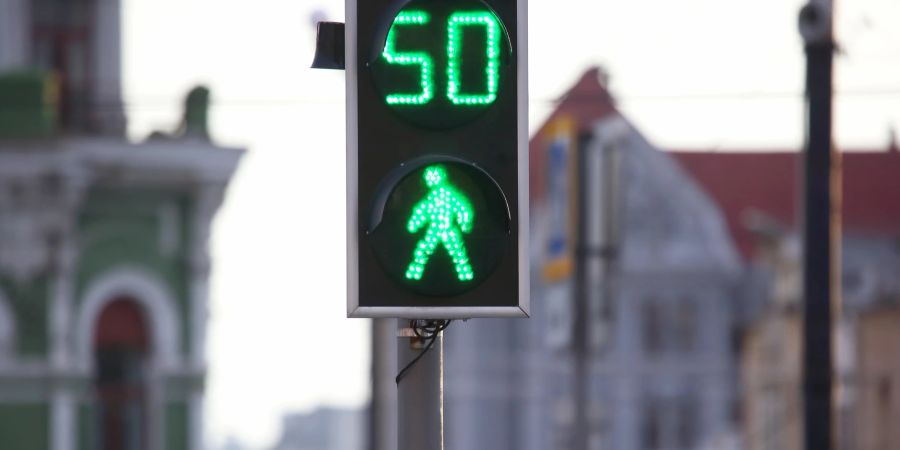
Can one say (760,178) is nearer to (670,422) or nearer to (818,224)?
(670,422)

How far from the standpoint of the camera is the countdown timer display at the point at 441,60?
671cm

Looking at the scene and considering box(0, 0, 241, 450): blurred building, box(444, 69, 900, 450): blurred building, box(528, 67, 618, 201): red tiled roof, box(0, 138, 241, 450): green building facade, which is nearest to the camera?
box(0, 0, 241, 450): blurred building

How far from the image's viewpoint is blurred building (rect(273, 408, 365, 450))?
406 feet

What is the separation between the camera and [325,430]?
427 ft

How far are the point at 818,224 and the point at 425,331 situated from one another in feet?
26.0

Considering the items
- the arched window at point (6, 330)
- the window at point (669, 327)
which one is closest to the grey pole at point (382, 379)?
the arched window at point (6, 330)

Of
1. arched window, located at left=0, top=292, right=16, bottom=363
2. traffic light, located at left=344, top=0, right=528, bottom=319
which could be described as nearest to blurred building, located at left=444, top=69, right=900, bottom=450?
arched window, located at left=0, top=292, right=16, bottom=363

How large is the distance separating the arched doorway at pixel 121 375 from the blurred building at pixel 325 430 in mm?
84695

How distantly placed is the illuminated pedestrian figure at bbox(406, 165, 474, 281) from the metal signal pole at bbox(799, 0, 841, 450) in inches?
323

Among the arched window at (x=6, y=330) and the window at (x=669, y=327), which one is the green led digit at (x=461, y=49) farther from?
the window at (x=669, y=327)

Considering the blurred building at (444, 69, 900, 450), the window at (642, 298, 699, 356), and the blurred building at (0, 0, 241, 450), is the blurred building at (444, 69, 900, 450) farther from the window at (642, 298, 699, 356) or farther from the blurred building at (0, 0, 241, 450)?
the blurred building at (0, 0, 241, 450)

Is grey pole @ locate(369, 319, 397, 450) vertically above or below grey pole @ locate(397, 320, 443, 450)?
below

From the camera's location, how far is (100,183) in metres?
35.2

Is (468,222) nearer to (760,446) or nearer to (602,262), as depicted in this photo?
(602,262)
